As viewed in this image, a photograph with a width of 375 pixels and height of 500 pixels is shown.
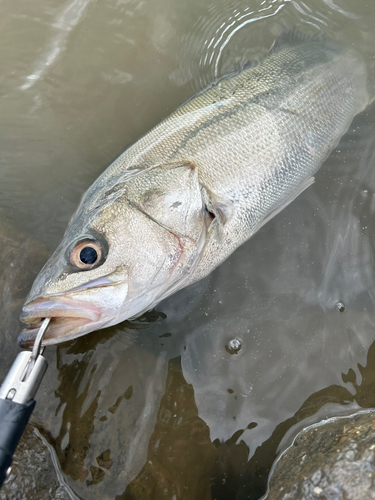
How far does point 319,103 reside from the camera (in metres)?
2.83

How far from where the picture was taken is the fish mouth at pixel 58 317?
1973mm

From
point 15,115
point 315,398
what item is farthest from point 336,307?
point 15,115

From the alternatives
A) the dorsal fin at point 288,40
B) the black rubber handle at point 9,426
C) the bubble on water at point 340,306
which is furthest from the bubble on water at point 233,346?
the dorsal fin at point 288,40

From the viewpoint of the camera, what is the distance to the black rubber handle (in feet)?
4.94

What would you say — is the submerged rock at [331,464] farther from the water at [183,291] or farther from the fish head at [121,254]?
the fish head at [121,254]

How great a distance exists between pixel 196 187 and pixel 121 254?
26.7 inches

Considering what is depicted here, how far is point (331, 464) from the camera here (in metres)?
2.12

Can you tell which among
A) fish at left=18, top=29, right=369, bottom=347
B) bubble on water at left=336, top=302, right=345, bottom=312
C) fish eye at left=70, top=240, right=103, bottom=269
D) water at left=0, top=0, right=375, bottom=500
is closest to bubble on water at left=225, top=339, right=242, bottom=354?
water at left=0, top=0, right=375, bottom=500

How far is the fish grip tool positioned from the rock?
2.86ft

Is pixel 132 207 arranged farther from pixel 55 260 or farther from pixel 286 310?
pixel 286 310

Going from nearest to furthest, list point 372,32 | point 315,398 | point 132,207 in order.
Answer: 1. point 132,207
2. point 315,398
3. point 372,32

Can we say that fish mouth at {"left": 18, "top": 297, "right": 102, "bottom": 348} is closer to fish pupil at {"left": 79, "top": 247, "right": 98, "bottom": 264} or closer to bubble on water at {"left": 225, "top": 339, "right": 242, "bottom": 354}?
fish pupil at {"left": 79, "top": 247, "right": 98, "bottom": 264}

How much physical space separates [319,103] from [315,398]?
2.24 m

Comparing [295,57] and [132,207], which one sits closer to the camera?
[132,207]
